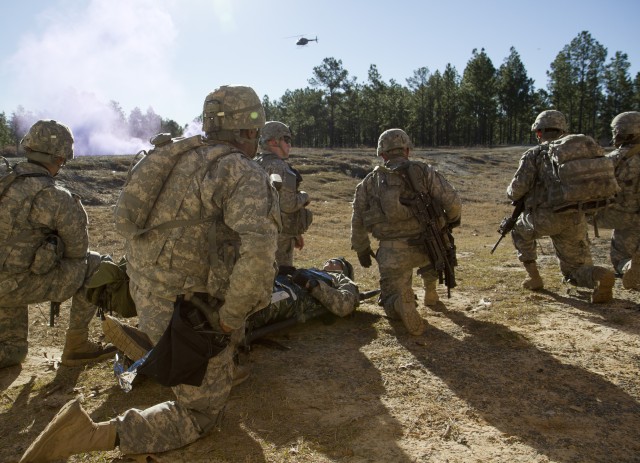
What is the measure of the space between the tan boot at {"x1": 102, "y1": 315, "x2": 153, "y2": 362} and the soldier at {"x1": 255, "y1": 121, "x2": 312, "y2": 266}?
2.99 m

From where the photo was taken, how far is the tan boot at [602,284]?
6133mm

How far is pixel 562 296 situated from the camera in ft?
22.5

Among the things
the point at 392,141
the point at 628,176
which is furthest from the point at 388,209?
the point at 628,176

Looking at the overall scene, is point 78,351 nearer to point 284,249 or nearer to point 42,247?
point 42,247

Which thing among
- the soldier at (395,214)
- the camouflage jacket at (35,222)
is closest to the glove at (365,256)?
the soldier at (395,214)

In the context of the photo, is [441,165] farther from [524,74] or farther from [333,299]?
[524,74]

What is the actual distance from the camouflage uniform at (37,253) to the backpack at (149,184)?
Result: 5.73ft

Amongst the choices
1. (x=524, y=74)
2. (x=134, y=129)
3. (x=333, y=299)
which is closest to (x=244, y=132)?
(x=333, y=299)

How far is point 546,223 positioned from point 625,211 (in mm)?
1535

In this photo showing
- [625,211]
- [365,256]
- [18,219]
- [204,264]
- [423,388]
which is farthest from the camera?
[625,211]

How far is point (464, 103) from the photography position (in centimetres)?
6000

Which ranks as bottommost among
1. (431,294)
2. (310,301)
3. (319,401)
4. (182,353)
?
(319,401)

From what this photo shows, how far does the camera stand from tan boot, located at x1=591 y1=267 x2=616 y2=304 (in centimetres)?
613

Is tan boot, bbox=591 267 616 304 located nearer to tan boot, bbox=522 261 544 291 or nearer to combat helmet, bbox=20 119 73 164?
tan boot, bbox=522 261 544 291
